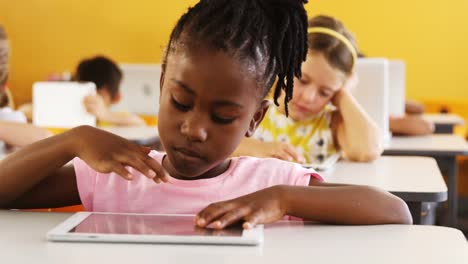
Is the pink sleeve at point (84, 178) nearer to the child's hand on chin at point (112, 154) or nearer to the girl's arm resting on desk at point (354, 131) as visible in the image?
the child's hand on chin at point (112, 154)

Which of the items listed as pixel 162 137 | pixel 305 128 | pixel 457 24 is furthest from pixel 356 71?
pixel 457 24

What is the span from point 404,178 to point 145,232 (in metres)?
1.06

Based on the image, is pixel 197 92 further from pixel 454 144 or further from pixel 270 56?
pixel 454 144

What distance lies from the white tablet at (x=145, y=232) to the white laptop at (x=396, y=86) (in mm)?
2658

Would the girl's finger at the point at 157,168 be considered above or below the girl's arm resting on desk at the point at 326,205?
above

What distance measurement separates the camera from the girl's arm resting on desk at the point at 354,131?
229 cm

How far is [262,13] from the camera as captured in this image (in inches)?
48.0

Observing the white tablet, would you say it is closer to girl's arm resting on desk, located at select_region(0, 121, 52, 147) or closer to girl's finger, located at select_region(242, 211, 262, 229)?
girl's finger, located at select_region(242, 211, 262, 229)

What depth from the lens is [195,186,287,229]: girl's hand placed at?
103 cm

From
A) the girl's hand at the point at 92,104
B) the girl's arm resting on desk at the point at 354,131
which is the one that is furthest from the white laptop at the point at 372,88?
the girl's hand at the point at 92,104

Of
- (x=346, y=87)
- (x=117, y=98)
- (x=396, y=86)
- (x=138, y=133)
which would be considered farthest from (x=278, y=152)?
(x=117, y=98)

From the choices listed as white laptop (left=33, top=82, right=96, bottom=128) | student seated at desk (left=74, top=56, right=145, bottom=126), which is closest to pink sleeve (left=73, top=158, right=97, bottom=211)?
white laptop (left=33, top=82, right=96, bottom=128)

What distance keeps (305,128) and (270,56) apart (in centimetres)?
129

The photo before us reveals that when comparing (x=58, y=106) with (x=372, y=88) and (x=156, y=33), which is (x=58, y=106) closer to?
(x=372, y=88)
